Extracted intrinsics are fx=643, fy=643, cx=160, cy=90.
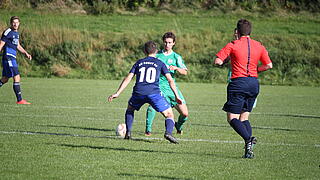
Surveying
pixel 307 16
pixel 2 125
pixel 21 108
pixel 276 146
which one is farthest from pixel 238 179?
pixel 307 16

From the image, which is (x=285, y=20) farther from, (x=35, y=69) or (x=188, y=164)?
(x=188, y=164)

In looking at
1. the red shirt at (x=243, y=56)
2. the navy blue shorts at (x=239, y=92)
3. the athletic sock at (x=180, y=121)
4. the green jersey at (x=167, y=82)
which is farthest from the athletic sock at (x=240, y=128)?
the athletic sock at (x=180, y=121)

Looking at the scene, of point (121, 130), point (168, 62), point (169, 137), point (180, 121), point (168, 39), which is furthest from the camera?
point (180, 121)

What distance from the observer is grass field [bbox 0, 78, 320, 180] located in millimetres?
6867

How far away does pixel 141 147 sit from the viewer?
8844mm

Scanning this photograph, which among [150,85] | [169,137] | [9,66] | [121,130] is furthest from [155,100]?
[9,66]

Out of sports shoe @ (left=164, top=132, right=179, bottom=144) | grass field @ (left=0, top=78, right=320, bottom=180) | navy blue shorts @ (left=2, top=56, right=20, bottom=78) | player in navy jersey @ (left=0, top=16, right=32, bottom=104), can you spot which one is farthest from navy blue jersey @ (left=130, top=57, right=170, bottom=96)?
navy blue shorts @ (left=2, top=56, right=20, bottom=78)

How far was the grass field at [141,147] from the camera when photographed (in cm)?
687

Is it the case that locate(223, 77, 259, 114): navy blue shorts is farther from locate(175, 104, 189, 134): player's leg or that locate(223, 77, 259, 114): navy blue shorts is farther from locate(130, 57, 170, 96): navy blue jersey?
locate(175, 104, 189, 134): player's leg

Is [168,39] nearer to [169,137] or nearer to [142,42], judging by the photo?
[169,137]

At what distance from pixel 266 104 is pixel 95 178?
13.3 m

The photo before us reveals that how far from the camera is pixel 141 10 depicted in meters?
40.8

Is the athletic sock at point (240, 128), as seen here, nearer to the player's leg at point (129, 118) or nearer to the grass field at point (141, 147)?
the grass field at point (141, 147)

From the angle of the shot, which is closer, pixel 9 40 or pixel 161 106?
pixel 161 106
